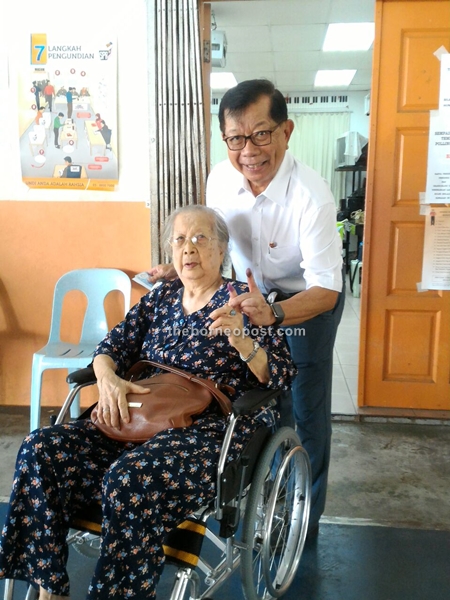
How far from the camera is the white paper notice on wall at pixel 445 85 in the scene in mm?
2838

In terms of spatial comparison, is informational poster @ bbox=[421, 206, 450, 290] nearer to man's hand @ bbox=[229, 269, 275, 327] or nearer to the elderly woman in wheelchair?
the elderly woman in wheelchair

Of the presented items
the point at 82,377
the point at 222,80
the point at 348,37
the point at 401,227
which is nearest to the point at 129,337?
the point at 82,377

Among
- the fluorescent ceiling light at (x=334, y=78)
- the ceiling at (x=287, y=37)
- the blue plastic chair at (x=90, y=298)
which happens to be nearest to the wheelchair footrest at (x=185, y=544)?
the blue plastic chair at (x=90, y=298)

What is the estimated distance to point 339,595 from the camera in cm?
180

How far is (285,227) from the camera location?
189 centimetres

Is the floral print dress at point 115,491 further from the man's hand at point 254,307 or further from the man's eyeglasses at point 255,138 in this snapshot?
the man's eyeglasses at point 255,138

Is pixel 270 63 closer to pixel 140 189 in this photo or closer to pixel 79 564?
pixel 140 189

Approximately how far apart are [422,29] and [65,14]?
6.15ft

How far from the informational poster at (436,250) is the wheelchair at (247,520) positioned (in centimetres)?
162

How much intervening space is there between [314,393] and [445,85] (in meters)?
1.88

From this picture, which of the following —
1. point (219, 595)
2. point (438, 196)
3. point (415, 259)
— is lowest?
point (219, 595)

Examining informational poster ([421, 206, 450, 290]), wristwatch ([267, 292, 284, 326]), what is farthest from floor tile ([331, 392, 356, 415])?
wristwatch ([267, 292, 284, 326])

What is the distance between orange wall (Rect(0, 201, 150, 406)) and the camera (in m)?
3.07

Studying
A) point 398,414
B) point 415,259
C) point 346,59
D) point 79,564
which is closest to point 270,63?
point 346,59
